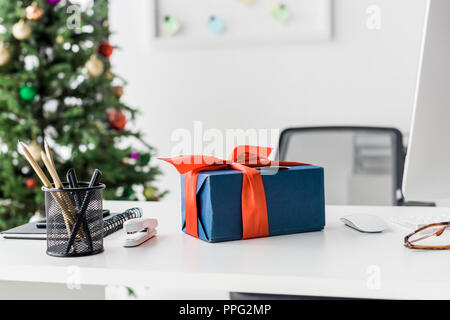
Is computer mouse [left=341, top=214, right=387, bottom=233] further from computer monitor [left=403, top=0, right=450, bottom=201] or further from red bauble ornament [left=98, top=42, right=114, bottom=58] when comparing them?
red bauble ornament [left=98, top=42, right=114, bottom=58]

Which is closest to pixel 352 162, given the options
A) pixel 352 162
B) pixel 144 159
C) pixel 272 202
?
pixel 352 162

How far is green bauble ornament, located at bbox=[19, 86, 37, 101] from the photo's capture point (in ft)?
7.11

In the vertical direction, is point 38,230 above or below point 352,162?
above

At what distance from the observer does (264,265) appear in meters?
0.76

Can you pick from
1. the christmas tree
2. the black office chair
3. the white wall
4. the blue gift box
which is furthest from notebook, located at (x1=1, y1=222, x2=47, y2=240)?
the white wall

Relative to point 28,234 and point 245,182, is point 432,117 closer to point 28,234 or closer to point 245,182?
point 245,182

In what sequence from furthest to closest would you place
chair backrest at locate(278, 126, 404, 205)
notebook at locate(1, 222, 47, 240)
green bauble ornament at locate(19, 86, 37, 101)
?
1. chair backrest at locate(278, 126, 404, 205)
2. green bauble ornament at locate(19, 86, 37, 101)
3. notebook at locate(1, 222, 47, 240)

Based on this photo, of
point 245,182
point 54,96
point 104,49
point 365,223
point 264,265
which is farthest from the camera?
point 104,49

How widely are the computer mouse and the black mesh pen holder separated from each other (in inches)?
19.7

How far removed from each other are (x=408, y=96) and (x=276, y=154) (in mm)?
1280

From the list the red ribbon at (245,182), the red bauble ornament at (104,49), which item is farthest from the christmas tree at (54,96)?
the red ribbon at (245,182)

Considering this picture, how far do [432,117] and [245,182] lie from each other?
0.33 meters

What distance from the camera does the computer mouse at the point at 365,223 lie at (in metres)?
0.98
